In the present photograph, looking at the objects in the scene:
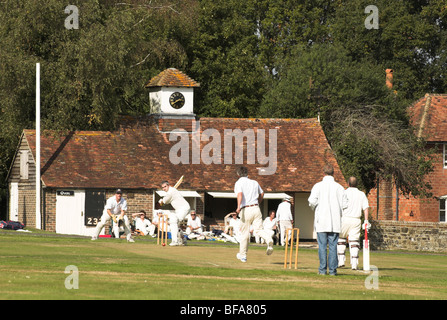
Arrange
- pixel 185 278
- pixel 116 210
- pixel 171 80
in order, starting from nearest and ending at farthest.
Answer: pixel 185 278 < pixel 116 210 < pixel 171 80

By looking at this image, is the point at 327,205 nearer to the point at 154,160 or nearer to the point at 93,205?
the point at 93,205

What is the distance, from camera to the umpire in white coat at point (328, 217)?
15844 millimetres

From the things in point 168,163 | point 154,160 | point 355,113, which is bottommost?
point 168,163

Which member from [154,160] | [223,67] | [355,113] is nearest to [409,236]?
[355,113]

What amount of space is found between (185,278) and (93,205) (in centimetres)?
2835

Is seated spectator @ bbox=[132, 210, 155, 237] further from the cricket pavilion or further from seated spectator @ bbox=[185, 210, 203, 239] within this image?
the cricket pavilion

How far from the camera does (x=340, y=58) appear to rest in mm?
51531

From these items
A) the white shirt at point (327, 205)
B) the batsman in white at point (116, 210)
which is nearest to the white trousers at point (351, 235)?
the white shirt at point (327, 205)

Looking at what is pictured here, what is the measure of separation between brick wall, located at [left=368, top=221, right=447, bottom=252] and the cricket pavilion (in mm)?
3769

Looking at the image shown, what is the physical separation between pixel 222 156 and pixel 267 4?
80.0 feet

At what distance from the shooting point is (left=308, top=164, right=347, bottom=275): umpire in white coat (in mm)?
15844

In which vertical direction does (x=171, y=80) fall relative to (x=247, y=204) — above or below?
above

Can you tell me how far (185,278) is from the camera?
46.1 ft

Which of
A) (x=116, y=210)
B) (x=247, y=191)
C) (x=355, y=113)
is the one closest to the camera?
(x=247, y=191)
